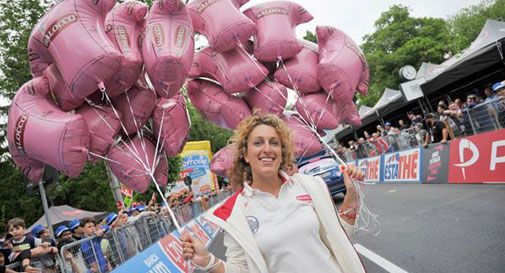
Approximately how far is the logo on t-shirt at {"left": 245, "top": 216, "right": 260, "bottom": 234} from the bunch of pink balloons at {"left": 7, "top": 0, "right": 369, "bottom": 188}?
178cm

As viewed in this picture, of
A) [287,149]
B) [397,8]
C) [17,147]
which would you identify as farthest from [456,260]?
[397,8]

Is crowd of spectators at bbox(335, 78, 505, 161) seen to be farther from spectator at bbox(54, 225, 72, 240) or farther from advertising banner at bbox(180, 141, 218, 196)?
advertising banner at bbox(180, 141, 218, 196)

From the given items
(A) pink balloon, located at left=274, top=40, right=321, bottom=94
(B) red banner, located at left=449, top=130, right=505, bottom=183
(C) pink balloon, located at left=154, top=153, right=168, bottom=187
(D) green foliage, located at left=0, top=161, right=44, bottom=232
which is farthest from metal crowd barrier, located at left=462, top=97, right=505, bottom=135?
(D) green foliage, located at left=0, top=161, right=44, bottom=232

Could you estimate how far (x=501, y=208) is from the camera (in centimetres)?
657

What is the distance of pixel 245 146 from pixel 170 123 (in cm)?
265

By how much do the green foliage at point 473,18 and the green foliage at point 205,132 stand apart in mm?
30165

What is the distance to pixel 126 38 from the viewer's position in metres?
4.74

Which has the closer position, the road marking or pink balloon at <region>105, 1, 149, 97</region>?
pink balloon at <region>105, 1, 149, 97</region>

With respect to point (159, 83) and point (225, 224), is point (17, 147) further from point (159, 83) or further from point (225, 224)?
point (225, 224)

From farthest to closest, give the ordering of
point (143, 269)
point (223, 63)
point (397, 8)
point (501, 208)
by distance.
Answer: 1. point (397, 8)
2. point (501, 208)
3. point (143, 269)
4. point (223, 63)

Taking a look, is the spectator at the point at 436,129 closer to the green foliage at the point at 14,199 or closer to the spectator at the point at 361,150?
the spectator at the point at 361,150

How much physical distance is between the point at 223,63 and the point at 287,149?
9.63ft

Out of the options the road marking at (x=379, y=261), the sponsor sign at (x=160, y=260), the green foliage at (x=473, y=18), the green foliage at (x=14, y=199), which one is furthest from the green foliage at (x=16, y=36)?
the green foliage at (x=473, y=18)

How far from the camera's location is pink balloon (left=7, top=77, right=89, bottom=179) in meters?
4.24
